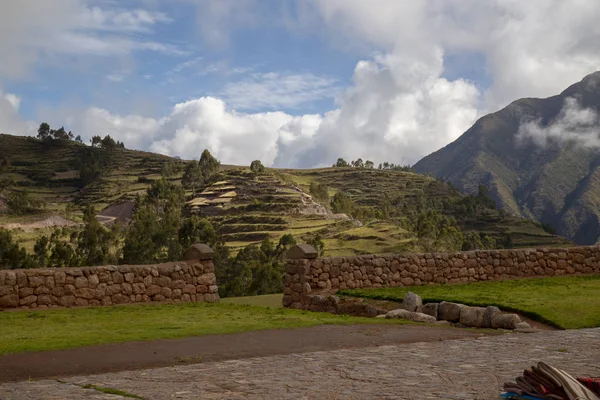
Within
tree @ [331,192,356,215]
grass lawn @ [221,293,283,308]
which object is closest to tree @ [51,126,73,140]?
tree @ [331,192,356,215]

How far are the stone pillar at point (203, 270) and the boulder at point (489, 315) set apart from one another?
20.4 ft

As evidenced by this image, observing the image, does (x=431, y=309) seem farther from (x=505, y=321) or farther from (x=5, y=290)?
(x=5, y=290)

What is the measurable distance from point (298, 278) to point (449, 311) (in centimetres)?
461

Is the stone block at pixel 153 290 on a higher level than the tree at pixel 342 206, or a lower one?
lower

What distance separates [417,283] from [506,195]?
13808 centimetres

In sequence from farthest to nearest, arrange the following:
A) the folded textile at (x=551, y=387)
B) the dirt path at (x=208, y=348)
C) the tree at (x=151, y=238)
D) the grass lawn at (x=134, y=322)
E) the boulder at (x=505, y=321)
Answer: the tree at (x=151, y=238), the boulder at (x=505, y=321), the grass lawn at (x=134, y=322), the dirt path at (x=208, y=348), the folded textile at (x=551, y=387)

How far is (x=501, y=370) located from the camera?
283 inches

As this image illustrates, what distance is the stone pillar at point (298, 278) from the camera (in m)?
16.6

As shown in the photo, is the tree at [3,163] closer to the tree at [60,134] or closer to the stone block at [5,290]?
the tree at [60,134]

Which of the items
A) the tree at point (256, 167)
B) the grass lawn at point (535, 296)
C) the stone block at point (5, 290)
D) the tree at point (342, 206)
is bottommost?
the stone block at point (5, 290)

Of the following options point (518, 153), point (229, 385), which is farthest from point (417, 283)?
point (518, 153)

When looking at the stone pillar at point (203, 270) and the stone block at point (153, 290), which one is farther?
the stone pillar at point (203, 270)

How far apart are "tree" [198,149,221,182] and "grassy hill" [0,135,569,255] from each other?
11.3 feet

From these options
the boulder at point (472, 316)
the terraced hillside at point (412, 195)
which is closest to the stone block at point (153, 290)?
the boulder at point (472, 316)
